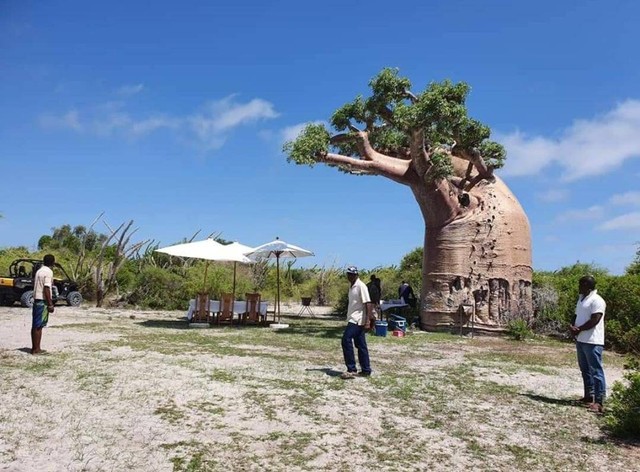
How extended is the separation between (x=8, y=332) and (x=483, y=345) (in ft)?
34.0

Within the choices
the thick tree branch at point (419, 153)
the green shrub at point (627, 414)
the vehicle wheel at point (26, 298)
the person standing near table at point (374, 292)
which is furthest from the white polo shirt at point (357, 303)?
the vehicle wheel at point (26, 298)

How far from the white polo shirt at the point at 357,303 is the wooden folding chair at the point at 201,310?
807cm

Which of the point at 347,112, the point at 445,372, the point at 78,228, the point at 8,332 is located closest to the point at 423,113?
the point at 347,112

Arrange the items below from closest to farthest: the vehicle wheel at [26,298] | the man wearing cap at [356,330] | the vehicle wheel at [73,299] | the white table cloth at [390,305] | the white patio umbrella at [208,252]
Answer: the man wearing cap at [356,330] < the white patio umbrella at [208,252] < the white table cloth at [390,305] < the vehicle wheel at [26,298] < the vehicle wheel at [73,299]

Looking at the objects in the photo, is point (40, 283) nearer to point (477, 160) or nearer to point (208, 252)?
point (208, 252)

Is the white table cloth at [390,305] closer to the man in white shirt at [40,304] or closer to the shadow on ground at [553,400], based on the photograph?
the shadow on ground at [553,400]

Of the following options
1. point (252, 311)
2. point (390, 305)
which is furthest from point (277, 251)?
point (390, 305)

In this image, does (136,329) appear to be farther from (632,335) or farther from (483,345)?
(632,335)

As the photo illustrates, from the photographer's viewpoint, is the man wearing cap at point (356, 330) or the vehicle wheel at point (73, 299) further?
the vehicle wheel at point (73, 299)

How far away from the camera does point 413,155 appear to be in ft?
47.8

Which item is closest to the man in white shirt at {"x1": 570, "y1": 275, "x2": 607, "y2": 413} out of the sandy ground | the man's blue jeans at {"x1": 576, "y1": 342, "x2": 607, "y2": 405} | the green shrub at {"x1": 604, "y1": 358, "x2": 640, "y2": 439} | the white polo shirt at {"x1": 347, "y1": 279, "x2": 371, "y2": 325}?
the man's blue jeans at {"x1": 576, "y1": 342, "x2": 607, "y2": 405}

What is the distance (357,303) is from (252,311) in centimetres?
849

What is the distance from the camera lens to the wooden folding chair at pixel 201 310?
15102 mm

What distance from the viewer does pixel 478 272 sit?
49.7 feet
